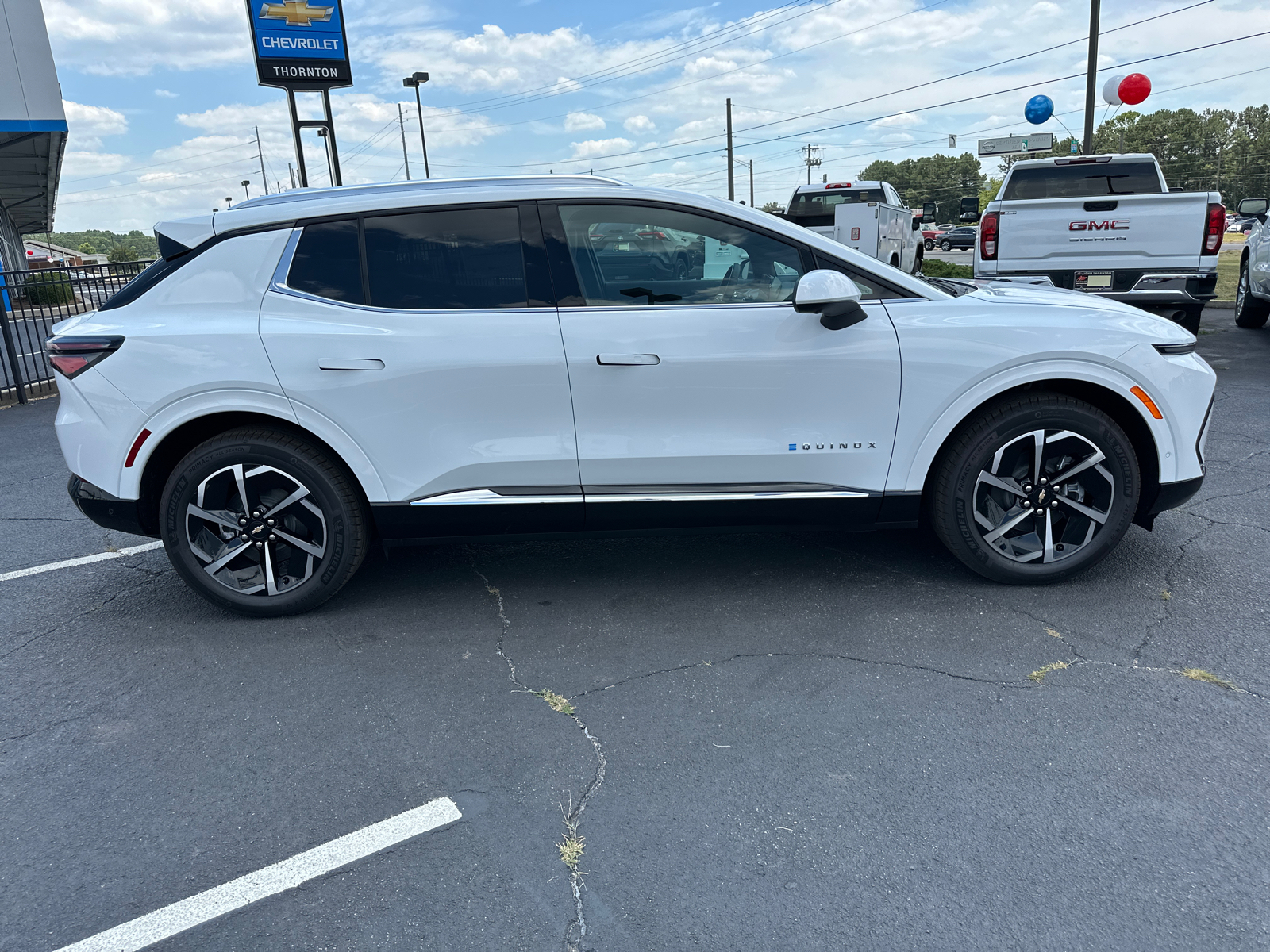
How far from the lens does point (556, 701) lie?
10.1 ft

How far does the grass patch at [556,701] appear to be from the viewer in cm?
303

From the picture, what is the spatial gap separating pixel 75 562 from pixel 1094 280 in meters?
8.51

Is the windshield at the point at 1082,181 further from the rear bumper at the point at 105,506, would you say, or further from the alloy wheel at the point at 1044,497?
the rear bumper at the point at 105,506

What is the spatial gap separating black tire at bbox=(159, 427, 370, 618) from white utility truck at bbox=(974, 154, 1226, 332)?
7.00 metres

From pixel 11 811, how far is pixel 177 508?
4.49 feet

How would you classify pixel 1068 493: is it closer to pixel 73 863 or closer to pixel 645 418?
pixel 645 418

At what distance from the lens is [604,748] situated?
2.78 m

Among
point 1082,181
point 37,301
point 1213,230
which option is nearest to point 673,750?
point 1213,230

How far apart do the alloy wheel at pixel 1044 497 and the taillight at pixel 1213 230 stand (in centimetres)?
571

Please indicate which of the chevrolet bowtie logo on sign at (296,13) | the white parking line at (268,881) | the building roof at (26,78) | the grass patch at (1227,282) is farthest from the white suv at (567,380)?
the building roof at (26,78)

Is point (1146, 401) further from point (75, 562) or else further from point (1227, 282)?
point (1227, 282)

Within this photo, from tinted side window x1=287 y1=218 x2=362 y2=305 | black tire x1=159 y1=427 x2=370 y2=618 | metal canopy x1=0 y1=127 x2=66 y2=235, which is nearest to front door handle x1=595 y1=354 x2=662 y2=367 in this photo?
tinted side window x1=287 y1=218 x2=362 y2=305

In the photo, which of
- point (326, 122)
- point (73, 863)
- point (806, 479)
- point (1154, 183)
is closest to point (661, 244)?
point (806, 479)

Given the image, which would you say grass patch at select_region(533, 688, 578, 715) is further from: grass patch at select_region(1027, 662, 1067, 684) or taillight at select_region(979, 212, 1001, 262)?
taillight at select_region(979, 212, 1001, 262)
